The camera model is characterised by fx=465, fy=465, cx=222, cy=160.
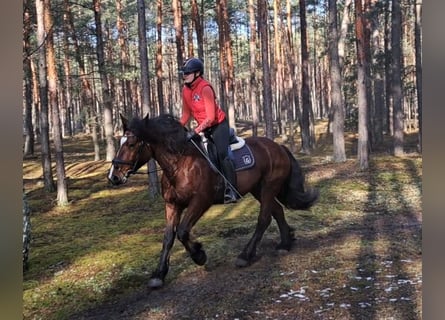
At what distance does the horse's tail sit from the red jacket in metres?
1.55

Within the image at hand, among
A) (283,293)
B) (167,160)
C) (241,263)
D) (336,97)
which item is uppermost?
(336,97)

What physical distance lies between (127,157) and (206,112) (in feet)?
3.35

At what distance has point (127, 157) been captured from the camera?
4.62 meters

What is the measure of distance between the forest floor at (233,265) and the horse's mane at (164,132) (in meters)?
1.56

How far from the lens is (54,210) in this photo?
34.3ft

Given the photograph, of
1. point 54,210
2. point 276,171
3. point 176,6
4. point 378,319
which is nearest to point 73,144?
point 176,6

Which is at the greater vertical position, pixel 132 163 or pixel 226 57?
pixel 226 57

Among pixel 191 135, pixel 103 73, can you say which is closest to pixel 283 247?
pixel 191 135

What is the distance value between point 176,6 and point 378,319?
531 inches

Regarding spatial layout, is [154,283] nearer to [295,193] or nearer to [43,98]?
[295,193]

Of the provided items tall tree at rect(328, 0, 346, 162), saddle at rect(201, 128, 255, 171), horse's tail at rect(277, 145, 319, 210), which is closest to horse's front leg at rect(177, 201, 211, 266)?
saddle at rect(201, 128, 255, 171)

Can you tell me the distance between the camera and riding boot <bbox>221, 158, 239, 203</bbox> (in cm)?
532

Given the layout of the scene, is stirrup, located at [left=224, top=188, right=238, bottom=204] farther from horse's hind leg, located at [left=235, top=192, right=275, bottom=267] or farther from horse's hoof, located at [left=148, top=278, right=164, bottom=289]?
horse's hoof, located at [left=148, top=278, right=164, bottom=289]

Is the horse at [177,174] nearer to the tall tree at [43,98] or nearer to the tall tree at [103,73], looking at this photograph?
the tall tree at [43,98]
